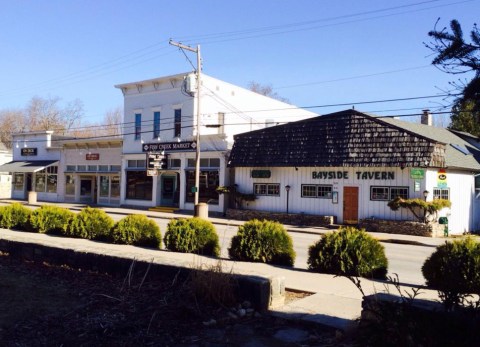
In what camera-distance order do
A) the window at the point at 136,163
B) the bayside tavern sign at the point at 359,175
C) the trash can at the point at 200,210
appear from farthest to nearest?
1. the window at the point at 136,163
2. the trash can at the point at 200,210
3. the bayside tavern sign at the point at 359,175

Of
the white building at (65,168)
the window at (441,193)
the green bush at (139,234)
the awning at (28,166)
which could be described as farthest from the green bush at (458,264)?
the awning at (28,166)

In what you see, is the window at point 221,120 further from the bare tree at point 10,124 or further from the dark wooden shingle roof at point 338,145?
→ the bare tree at point 10,124

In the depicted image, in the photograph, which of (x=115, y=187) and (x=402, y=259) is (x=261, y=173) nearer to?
(x=402, y=259)

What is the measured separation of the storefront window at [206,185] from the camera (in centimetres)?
3126

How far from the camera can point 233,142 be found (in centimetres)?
3131

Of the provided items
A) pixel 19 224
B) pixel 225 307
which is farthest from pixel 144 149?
pixel 225 307

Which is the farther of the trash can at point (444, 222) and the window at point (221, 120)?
the window at point (221, 120)

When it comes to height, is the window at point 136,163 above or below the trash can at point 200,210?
above

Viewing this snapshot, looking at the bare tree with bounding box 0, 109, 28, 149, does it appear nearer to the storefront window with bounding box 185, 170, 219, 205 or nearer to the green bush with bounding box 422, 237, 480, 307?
the storefront window with bounding box 185, 170, 219, 205

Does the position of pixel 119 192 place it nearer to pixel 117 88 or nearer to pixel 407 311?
pixel 117 88

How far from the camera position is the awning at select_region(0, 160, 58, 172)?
41272 mm

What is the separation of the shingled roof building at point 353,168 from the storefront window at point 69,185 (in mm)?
18039

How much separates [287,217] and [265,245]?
1629 centimetres

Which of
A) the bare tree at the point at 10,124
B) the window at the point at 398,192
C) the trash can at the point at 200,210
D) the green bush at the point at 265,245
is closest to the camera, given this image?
the green bush at the point at 265,245
